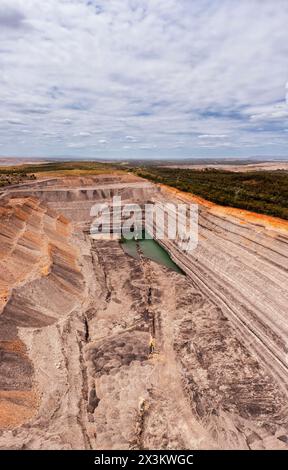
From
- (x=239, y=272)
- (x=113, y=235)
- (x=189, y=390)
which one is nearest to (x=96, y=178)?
(x=113, y=235)

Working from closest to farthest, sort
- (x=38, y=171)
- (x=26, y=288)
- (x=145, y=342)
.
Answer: (x=145, y=342) < (x=26, y=288) < (x=38, y=171)

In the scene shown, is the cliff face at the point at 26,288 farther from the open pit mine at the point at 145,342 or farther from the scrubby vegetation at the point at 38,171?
the scrubby vegetation at the point at 38,171

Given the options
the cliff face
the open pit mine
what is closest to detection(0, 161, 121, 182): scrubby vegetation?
the cliff face

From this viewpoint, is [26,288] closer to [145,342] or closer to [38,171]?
[145,342]

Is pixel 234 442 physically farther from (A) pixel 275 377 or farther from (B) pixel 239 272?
(B) pixel 239 272

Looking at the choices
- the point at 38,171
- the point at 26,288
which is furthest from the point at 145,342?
the point at 38,171

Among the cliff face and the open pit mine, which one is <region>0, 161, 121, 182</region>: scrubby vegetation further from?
the open pit mine
